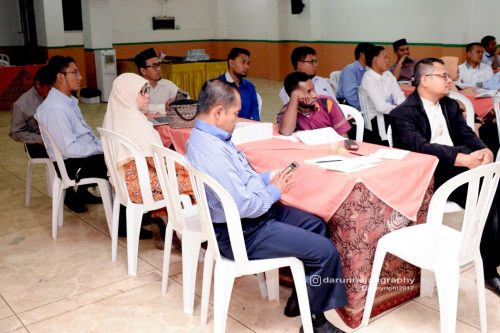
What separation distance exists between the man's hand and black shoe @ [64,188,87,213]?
2.30 m

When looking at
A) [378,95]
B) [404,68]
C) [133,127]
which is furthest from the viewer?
[404,68]

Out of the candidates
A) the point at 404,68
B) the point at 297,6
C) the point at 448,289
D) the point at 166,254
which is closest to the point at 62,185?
the point at 166,254

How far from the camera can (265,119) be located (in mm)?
8016

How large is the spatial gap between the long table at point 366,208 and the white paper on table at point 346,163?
0.03 m

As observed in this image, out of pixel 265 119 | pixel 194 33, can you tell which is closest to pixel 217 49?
pixel 194 33

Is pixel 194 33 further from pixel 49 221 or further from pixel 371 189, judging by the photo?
pixel 371 189

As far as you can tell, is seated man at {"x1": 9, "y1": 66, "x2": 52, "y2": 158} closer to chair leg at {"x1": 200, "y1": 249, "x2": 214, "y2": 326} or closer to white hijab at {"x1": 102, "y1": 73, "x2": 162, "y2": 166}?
white hijab at {"x1": 102, "y1": 73, "x2": 162, "y2": 166}

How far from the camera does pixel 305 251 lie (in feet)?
7.25

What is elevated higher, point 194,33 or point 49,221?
point 194,33

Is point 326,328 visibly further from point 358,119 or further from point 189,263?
point 358,119

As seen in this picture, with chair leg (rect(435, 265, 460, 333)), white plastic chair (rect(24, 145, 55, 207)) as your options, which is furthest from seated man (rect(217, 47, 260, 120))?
chair leg (rect(435, 265, 460, 333))

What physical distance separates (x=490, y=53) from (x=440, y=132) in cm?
522

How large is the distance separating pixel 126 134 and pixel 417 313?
6.05 ft

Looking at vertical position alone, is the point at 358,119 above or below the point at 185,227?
above
